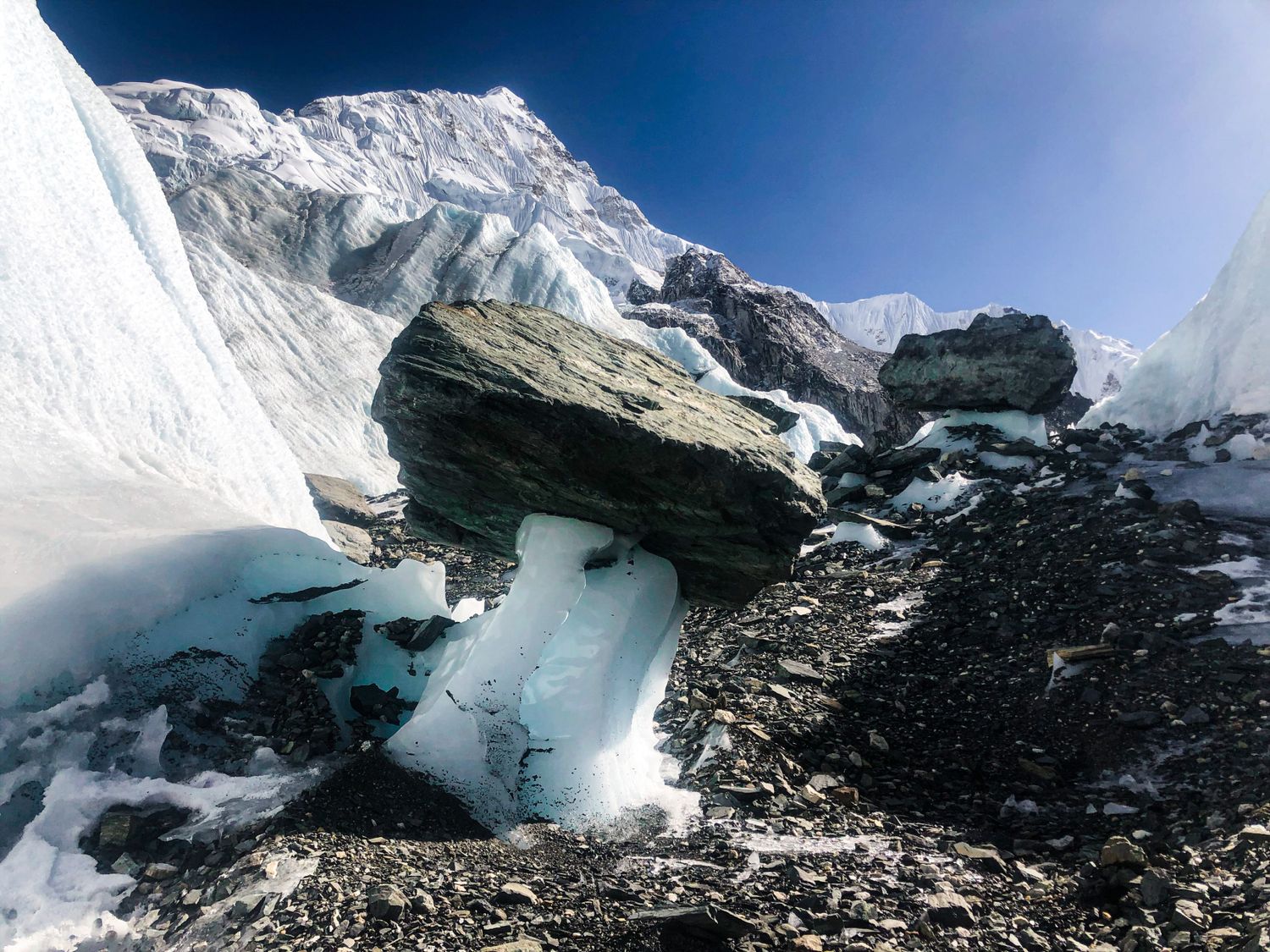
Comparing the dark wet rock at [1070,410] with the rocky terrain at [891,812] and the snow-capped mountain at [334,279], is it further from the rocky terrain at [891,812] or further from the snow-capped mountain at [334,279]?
the rocky terrain at [891,812]

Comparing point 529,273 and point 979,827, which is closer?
point 979,827

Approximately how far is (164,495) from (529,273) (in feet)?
118

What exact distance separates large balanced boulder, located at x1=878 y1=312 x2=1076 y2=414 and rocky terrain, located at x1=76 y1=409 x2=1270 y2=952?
10508 mm

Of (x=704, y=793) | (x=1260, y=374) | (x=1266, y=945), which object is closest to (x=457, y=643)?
(x=704, y=793)

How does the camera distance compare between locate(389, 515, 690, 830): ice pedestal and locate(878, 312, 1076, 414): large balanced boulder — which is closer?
locate(389, 515, 690, 830): ice pedestal

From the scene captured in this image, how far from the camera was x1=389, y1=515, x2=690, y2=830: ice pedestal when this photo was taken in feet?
17.0

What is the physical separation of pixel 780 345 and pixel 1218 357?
141ft

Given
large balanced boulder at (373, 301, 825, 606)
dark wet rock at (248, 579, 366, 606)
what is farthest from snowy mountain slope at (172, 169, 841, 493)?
large balanced boulder at (373, 301, 825, 606)

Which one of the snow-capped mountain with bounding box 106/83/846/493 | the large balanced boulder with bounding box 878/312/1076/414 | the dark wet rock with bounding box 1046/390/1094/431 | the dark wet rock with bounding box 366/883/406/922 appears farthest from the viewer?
the dark wet rock with bounding box 1046/390/1094/431

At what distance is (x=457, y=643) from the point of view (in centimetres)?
655

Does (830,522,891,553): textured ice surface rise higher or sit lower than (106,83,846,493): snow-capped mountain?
lower

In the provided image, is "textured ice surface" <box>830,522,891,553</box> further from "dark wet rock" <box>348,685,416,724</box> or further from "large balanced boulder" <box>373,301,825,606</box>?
"dark wet rock" <box>348,685,416,724</box>

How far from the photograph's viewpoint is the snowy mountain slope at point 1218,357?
15516 mm

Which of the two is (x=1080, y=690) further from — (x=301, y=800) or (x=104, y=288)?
(x=104, y=288)
